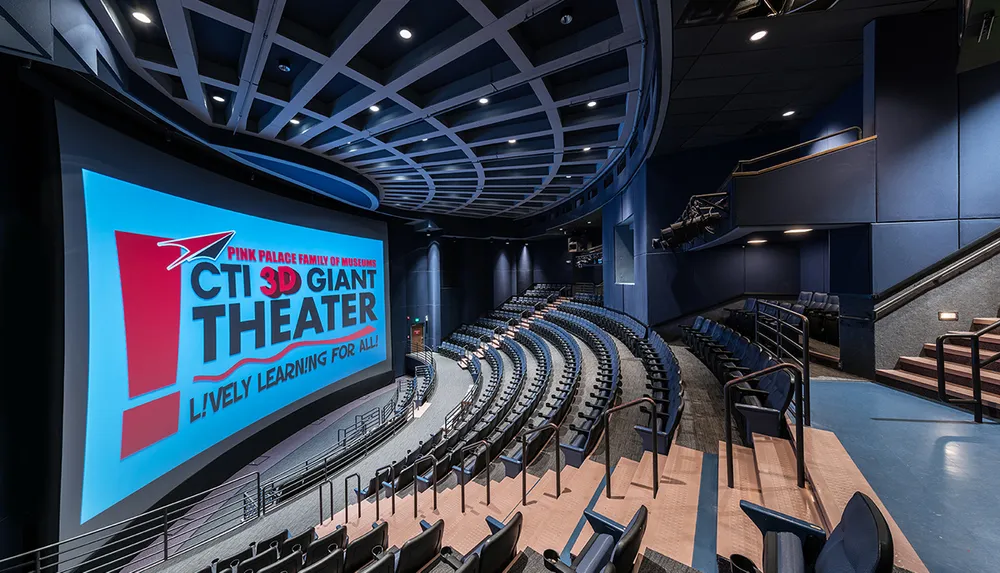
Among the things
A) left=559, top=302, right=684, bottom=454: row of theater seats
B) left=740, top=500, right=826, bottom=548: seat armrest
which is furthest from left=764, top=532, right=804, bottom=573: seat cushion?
left=559, top=302, right=684, bottom=454: row of theater seats

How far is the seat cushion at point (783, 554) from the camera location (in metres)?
1.33

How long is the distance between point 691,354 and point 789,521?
19.5 feet

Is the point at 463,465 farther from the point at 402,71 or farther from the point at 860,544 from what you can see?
the point at 402,71

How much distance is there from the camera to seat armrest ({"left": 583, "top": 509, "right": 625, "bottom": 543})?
1911mm

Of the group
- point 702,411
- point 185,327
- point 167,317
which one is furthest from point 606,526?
point 185,327

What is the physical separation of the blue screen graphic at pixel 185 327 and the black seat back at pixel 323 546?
3285 millimetres

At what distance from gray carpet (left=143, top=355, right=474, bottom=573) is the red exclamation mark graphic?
1789 mm

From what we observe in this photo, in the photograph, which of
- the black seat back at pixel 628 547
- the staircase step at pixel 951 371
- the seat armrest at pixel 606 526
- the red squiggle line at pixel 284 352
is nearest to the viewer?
the black seat back at pixel 628 547

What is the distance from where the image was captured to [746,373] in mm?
4332

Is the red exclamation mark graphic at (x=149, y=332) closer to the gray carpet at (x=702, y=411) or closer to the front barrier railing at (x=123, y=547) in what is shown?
the front barrier railing at (x=123, y=547)

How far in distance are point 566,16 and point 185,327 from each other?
7485mm

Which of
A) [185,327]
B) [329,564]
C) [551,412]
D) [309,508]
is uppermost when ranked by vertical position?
[185,327]

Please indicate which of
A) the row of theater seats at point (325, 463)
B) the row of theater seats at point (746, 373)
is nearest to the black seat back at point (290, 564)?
the row of theater seats at point (325, 463)

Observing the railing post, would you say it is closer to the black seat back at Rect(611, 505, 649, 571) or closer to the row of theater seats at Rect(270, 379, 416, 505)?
the black seat back at Rect(611, 505, 649, 571)
